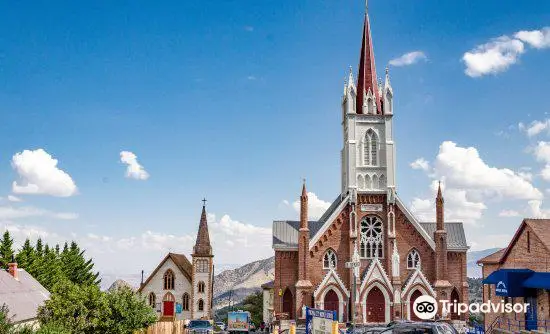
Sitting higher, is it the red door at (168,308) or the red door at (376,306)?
the red door at (376,306)

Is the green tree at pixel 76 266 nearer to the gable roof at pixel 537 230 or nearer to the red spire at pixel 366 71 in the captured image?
the red spire at pixel 366 71

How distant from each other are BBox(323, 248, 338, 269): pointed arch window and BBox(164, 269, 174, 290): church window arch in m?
25.4

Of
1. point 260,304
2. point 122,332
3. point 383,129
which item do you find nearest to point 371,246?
point 383,129

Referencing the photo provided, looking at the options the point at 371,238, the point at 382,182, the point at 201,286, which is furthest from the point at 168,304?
the point at 382,182

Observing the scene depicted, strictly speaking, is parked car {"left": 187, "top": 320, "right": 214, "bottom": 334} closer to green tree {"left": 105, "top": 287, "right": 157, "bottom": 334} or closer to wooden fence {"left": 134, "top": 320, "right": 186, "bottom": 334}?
wooden fence {"left": 134, "top": 320, "right": 186, "bottom": 334}

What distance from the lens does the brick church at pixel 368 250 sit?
2302 inches

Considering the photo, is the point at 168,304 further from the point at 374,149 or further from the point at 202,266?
the point at 374,149

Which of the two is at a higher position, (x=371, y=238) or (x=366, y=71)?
(x=366, y=71)

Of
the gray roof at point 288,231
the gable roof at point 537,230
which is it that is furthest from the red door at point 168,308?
the gable roof at point 537,230

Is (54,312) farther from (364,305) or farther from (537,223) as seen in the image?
(364,305)

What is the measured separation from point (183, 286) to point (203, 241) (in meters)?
6.06

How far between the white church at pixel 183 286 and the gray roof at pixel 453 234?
27.8 m

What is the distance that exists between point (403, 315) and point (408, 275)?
3896mm

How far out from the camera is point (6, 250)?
58.5 metres
